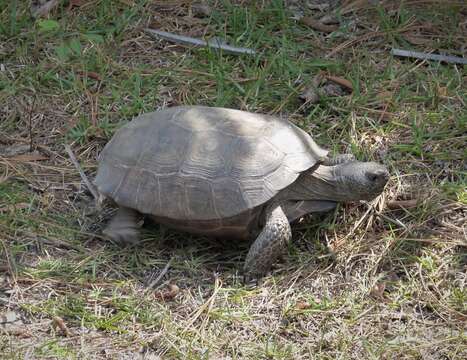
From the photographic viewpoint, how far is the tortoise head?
14.6ft

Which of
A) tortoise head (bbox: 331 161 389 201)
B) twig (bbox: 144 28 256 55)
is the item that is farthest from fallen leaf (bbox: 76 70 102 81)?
tortoise head (bbox: 331 161 389 201)

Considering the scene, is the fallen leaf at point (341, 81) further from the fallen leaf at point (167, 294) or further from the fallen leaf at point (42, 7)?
the fallen leaf at point (42, 7)

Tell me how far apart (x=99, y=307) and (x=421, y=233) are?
5.83 ft

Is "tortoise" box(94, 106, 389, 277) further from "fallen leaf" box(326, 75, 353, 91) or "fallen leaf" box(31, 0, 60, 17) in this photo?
"fallen leaf" box(31, 0, 60, 17)

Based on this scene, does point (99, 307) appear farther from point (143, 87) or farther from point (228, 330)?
point (143, 87)

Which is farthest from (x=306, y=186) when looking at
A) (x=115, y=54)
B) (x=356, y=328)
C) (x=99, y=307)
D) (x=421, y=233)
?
(x=115, y=54)

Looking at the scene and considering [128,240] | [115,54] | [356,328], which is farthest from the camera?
[115,54]

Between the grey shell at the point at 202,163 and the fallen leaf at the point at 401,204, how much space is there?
1.56ft

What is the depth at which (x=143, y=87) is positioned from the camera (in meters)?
5.66

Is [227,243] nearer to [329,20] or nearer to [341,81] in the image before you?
[341,81]

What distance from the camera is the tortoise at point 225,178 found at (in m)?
4.30


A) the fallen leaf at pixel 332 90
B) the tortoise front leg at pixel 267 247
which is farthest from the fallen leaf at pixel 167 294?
the fallen leaf at pixel 332 90

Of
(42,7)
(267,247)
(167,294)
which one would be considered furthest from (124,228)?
(42,7)

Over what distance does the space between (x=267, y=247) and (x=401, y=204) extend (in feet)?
2.92
